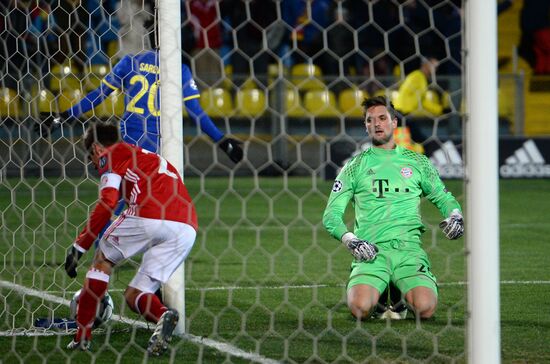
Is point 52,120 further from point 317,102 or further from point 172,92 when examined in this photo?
point 317,102

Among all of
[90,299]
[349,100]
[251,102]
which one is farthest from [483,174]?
[251,102]

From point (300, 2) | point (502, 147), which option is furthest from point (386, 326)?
point (300, 2)

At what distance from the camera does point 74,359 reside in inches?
187

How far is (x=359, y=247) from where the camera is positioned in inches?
217

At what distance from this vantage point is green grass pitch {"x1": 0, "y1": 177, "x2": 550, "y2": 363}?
486cm

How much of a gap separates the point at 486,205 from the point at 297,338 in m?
1.82

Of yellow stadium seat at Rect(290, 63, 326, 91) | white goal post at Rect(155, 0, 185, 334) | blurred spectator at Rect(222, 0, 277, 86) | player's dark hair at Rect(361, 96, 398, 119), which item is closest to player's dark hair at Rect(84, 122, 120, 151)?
white goal post at Rect(155, 0, 185, 334)

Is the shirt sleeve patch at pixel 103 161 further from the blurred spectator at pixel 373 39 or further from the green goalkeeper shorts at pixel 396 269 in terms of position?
the blurred spectator at pixel 373 39

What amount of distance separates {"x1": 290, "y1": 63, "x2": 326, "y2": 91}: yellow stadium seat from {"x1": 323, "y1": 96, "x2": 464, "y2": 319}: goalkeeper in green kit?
29.2ft

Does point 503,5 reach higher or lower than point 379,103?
higher

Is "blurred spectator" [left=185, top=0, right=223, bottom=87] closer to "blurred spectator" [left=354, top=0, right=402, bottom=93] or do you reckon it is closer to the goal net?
the goal net

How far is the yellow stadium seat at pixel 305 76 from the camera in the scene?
51.0 ft

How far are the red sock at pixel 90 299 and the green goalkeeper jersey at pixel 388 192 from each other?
1504mm

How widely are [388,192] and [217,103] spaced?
31.9 feet
